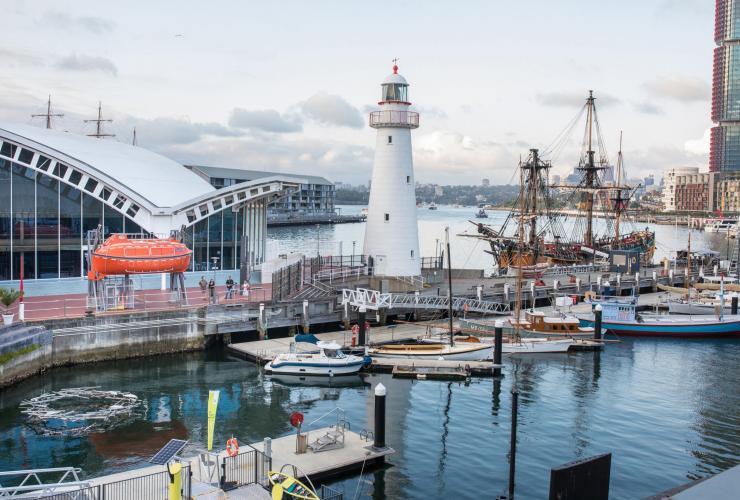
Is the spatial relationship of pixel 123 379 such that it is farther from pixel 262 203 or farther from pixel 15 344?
pixel 262 203

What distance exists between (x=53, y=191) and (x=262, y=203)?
14.1 metres

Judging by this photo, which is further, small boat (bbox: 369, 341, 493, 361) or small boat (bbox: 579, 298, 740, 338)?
small boat (bbox: 579, 298, 740, 338)

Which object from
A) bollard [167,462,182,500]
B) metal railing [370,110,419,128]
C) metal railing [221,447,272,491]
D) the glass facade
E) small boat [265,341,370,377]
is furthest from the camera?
metal railing [370,110,419,128]

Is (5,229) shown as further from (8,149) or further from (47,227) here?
(8,149)

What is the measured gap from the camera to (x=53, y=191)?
40688 mm

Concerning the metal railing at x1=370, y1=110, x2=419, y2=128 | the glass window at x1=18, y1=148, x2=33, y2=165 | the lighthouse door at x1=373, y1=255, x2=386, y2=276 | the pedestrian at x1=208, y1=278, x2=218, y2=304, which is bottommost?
the pedestrian at x1=208, y1=278, x2=218, y2=304

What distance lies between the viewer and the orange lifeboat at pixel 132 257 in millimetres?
35781

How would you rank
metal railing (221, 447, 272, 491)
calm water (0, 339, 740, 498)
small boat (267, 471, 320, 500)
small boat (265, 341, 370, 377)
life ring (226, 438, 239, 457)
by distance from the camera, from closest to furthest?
1. small boat (267, 471, 320, 500)
2. metal railing (221, 447, 272, 491)
3. life ring (226, 438, 239, 457)
4. calm water (0, 339, 740, 498)
5. small boat (265, 341, 370, 377)

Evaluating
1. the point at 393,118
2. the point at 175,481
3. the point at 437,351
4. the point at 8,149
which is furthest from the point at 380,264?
the point at 175,481

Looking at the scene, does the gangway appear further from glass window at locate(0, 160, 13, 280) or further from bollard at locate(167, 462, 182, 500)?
bollard at locate(167, 462, 182, 500)

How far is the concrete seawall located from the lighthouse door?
12620mm

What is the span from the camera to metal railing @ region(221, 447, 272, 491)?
19016 millimetres

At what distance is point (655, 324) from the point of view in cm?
4616

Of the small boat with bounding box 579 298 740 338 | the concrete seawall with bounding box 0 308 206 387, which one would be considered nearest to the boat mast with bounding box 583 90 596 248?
the small boat with bounding box 579 298 740 338
